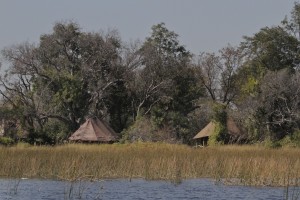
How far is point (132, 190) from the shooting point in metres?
17.1

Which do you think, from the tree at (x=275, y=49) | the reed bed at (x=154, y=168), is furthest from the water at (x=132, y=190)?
the tree at (x=275, y=49)

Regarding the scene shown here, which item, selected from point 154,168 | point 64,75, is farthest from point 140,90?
point 154,168

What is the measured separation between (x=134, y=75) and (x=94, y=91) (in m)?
3.48

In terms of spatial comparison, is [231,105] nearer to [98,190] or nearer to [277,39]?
[277,39]

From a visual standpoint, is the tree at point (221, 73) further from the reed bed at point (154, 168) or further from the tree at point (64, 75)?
the reed bed at point (154, 168)

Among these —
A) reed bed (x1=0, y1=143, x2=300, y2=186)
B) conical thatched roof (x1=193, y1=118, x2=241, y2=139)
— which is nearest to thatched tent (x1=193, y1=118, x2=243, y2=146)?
conical thatched roof (x1=193, y1=118, x2=241, y2=139)

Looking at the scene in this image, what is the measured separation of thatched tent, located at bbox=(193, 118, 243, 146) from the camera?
150 feet

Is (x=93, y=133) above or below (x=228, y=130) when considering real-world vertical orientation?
below

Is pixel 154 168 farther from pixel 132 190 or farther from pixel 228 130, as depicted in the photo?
pixel 228 130

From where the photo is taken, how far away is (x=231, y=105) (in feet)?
191

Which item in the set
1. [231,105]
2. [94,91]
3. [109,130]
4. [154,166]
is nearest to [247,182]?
[154,166]

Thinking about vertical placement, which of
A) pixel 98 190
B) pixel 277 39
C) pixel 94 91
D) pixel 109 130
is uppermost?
pixel 277 39

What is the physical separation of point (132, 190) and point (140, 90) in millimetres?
34321

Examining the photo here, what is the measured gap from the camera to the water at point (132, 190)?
51.0 feet
